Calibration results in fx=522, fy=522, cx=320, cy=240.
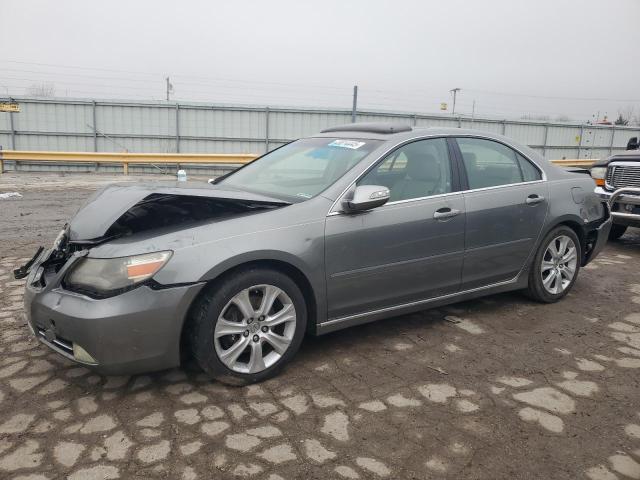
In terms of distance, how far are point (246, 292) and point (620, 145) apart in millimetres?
26958

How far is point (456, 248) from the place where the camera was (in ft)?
12.8

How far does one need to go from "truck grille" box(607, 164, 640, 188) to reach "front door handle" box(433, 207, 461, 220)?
446 cm

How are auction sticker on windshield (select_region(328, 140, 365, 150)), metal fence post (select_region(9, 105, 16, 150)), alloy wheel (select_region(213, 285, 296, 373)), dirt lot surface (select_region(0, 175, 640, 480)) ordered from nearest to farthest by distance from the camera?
dirt lot surface (select_region(0, 175, 640, 480)), alloy wheel (select_region(213, 285, 296, 373)), auction sticker on windshield (select_region(328, 140, 365, 150)), metal fence post (select_region(9, 105, 16, 150))

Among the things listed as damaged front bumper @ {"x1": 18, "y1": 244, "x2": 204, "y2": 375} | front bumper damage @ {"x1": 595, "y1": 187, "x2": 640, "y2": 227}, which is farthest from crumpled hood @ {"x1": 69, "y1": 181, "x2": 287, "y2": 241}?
front bumper damage @ {"x1": 595, "y1": 187, "x2": 640, "y2": 227}

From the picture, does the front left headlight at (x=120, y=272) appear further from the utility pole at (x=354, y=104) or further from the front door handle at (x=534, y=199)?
the utility pole at (x=354, y=104)

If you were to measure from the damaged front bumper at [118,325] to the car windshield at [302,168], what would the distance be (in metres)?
1.13

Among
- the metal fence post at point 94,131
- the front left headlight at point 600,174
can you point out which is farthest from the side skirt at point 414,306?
the metal fence post at point 94,131

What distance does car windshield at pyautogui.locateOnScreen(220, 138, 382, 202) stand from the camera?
3.67 metres

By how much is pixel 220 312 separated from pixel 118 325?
0.54m

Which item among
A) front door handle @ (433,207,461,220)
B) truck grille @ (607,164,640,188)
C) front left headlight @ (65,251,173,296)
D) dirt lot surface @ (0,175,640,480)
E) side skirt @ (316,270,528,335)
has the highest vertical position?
truck grille @ (607,164,640,188)

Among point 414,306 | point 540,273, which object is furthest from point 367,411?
point 540,273

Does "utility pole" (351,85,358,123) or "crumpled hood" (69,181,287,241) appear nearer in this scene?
"crumpled hood" (69,181,287,241)

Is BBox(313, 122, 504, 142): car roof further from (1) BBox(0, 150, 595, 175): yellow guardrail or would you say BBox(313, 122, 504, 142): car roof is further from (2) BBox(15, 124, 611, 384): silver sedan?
(1) BBox(0, 150, 595, 175): yellow guardrail

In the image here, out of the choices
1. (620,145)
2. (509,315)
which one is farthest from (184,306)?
(620,145)
